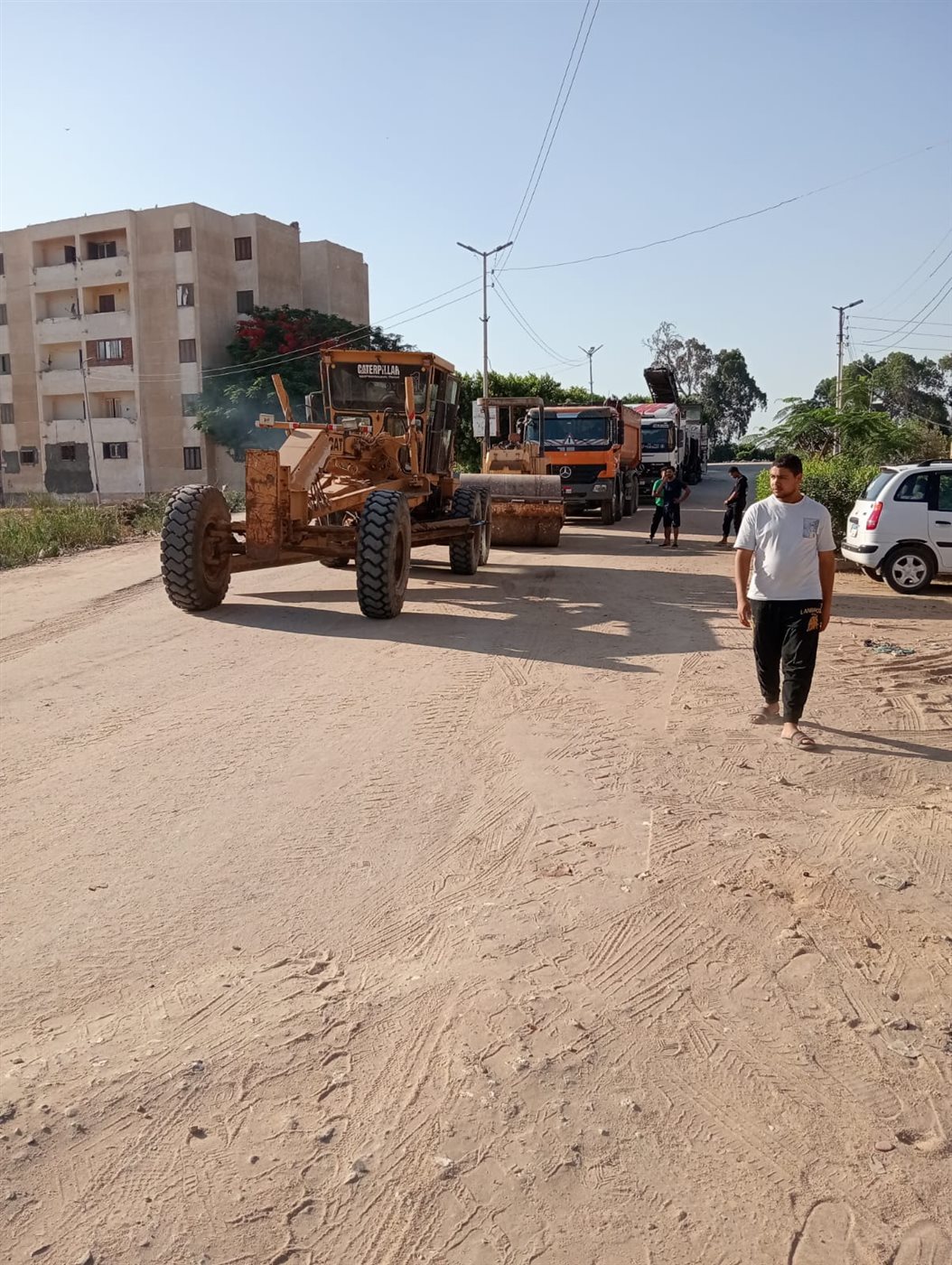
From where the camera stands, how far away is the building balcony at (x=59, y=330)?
48219mm

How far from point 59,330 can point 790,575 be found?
162 feet

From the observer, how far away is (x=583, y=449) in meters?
22.4

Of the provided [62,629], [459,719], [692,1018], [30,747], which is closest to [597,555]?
[62,629]

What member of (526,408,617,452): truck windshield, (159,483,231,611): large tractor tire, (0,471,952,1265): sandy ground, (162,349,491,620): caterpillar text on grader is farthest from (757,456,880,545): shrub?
(0,471,952,1265): sandy ground

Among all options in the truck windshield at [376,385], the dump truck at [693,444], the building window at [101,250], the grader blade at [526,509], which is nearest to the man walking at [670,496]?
the grader blade at [526,509]

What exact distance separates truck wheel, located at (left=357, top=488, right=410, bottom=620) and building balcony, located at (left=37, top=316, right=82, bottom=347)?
4354 centimetres

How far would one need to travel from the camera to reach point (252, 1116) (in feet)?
9.22

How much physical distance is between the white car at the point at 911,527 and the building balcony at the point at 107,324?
1617 inches

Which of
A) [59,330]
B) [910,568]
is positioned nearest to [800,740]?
[910,568]

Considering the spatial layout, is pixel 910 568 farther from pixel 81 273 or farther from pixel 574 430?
pixel 81 273

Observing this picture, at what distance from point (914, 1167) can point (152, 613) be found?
9.22m

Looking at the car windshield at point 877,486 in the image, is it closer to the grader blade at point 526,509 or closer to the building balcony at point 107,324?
the grader blade at point 526,509

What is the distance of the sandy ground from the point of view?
2504 millimetres

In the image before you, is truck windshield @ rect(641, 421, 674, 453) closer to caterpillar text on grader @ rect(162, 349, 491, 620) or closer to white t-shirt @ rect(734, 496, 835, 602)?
caterpillar text on grader @ rect(162, 349, 491, 620)
